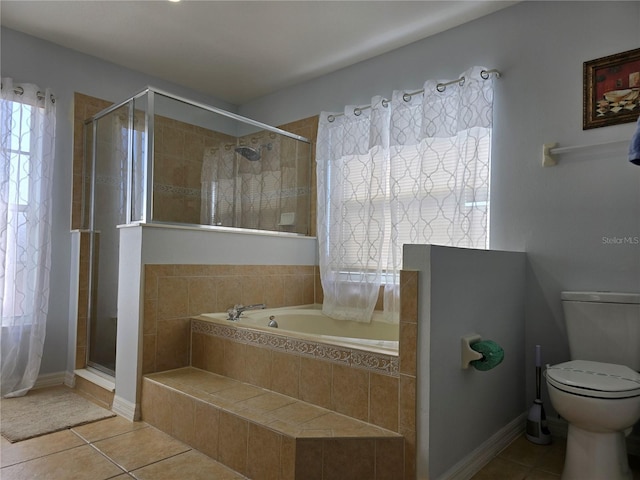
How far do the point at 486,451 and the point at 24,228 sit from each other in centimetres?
310

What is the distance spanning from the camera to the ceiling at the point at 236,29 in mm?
2607

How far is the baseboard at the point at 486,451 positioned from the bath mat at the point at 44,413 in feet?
6.39

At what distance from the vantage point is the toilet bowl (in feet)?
5.49

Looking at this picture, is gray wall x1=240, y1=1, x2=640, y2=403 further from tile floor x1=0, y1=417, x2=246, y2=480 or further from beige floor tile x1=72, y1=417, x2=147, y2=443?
beige floor tile x1=72, y1=417, x2=147, y2=443

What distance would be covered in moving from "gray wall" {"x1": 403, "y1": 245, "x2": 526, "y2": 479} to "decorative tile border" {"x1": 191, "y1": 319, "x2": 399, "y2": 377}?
0.59 ft

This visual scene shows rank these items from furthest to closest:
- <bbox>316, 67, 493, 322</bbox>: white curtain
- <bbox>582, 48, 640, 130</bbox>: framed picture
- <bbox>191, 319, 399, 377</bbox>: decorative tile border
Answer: <bbox>316, 67, 493, 322</bbox>: white curtain < <bbox>582, 48, 640, 130</bbox>: framed picture < <bbox>191, 319, 399, 377</bbox>: decorative tile border

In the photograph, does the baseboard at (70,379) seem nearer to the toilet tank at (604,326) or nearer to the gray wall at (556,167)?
the gray wall at (556,167)

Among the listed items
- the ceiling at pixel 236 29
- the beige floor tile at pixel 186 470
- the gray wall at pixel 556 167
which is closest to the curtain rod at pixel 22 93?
the ceiling at pixel 236 29

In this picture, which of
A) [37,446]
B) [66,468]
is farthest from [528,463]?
[37,446]

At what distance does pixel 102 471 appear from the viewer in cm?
187

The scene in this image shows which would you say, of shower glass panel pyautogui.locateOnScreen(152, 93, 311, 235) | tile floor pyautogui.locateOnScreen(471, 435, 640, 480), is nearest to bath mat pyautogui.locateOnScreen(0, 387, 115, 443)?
shower glass panel pyautogui.locateOnScreen(152, 93, 311, 235)

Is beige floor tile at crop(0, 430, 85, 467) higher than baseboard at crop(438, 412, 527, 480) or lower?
lower

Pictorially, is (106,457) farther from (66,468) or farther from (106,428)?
(106,428)

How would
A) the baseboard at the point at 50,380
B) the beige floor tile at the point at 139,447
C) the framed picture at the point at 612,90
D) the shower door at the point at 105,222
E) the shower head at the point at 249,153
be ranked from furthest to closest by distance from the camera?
the shower head at the point at 249,153, the baseboard at the point at 50,380, the shower door at the point at 105,222, the framed picture at the point at 612,90, the beige floor tile at the point at 139,447
